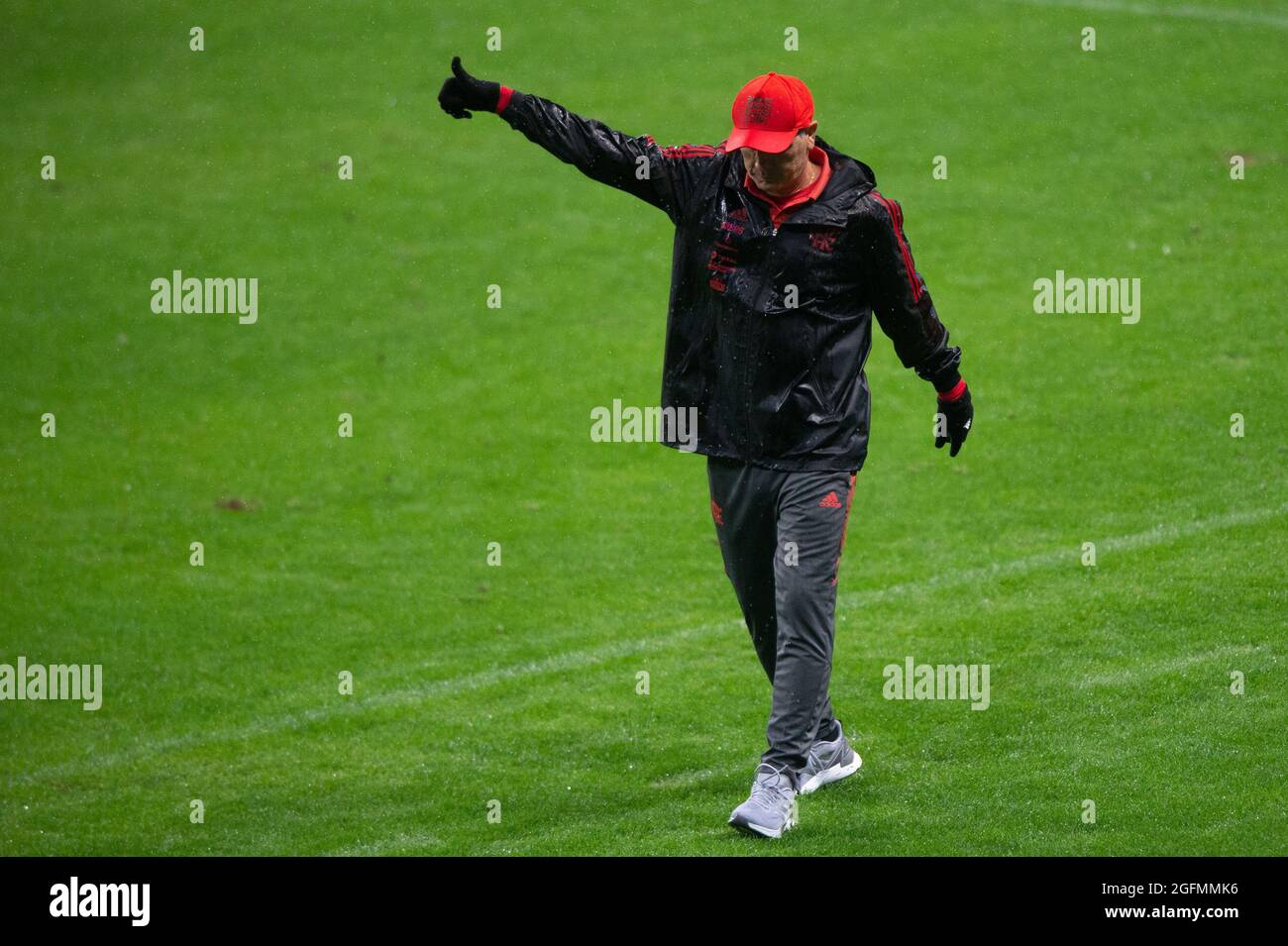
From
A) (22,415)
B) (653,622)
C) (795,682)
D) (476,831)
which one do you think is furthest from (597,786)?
(22,415)

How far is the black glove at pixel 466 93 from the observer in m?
6.43

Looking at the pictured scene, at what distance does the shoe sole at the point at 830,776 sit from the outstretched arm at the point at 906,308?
4.92 feet

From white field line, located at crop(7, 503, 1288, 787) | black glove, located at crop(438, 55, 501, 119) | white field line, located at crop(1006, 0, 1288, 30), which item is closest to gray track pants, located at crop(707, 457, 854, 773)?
black glove, located at crop(438, 55, 501, 119)

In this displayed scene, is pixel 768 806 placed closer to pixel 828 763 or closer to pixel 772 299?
pixel 828 763

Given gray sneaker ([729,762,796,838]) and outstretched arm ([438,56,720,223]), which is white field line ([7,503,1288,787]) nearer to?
gray sneaker ([729,762,796,838])

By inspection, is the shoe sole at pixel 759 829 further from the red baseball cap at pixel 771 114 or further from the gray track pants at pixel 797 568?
the red baseball cap at pixel 771 114

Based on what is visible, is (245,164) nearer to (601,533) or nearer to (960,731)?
(601,533)

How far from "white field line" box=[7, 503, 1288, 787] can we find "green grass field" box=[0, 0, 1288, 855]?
4 centimetres

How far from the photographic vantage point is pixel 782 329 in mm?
6258

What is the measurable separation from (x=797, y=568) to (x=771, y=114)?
5.64 feet

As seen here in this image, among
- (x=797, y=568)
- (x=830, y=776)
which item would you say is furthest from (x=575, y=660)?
(x=797, y=568)

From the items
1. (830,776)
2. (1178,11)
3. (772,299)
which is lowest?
(830,776)

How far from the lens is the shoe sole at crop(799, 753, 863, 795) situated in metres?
6.66

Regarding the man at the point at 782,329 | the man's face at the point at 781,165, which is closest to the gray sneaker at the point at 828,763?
the man at the point at 782,329
